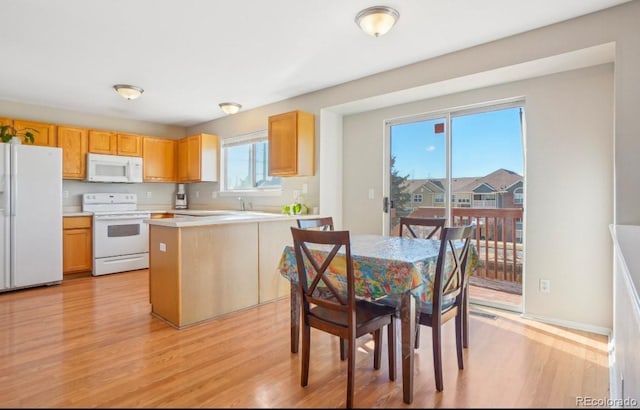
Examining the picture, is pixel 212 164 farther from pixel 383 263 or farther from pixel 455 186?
pixel 383 263

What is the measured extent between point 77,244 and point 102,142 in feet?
5.12

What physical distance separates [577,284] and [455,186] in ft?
4.44

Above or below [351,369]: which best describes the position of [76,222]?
above

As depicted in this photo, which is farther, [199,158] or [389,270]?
[199,158]

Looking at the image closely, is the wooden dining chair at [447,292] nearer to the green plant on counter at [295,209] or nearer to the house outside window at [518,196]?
the house outside window at [518,196]

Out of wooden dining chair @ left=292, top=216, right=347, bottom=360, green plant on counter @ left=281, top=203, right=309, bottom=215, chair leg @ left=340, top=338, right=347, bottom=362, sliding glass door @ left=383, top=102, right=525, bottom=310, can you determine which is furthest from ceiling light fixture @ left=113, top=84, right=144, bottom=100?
chair leg @ left=340, top=338, right=347, bottom=362

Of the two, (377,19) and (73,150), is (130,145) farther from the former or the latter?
(377,19)

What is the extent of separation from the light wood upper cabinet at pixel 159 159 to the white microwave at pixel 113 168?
0.49ft

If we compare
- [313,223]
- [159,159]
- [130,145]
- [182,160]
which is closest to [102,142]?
[130,145]

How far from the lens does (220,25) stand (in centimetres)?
265

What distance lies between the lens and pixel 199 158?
18.3 ft

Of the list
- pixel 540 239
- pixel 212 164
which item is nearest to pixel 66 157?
pixel 212 164

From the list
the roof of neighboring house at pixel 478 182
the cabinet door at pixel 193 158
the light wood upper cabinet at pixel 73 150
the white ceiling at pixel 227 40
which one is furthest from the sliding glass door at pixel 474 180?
the light wood upper cabinet at pixel 73 150

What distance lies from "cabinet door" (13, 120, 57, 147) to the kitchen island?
2839 mm
